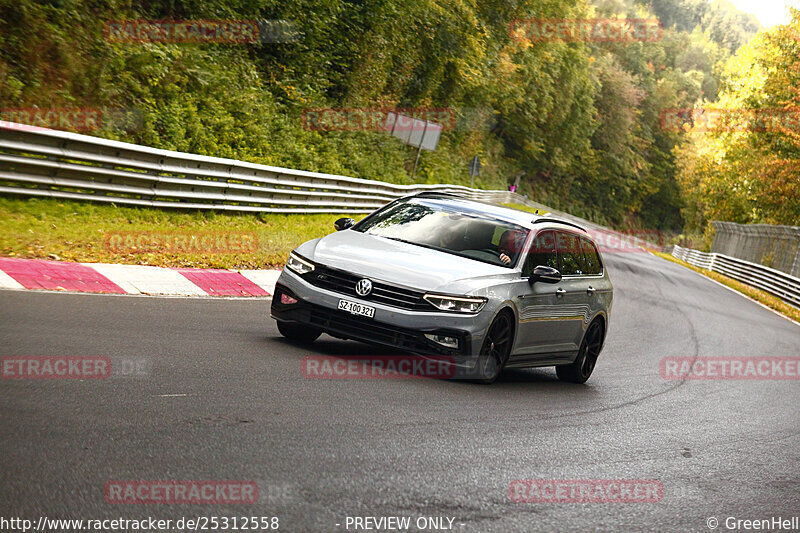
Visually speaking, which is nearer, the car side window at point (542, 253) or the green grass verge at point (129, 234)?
the car side window at point (542, 253)

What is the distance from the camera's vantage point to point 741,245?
1853 inches

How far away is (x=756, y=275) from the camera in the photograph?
135ft

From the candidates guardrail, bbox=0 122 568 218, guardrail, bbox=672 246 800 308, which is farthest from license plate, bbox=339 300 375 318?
guardrail, bbox=672 246 800 308

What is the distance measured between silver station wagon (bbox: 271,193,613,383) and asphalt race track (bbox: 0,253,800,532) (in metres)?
0.36

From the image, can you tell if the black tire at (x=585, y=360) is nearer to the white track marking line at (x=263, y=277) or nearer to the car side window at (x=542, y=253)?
the car side window at (x=542, y=253)

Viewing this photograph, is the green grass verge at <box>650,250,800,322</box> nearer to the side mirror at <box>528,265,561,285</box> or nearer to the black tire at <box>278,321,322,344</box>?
the side mirror at <box>528,265,561,285</box>

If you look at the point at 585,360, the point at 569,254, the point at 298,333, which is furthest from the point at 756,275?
the point at 298,333

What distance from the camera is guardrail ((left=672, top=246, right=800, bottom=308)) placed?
34734 millimetres

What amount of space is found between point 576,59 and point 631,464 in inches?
2763

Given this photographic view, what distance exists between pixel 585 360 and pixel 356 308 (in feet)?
12.0

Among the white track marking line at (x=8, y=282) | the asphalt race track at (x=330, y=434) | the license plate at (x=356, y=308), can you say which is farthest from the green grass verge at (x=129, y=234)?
the license plate at (x=356, y=308)

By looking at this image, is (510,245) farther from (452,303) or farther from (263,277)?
(263,277)

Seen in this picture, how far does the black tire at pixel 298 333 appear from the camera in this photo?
946 centimetres

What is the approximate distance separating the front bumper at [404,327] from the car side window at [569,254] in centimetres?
228
